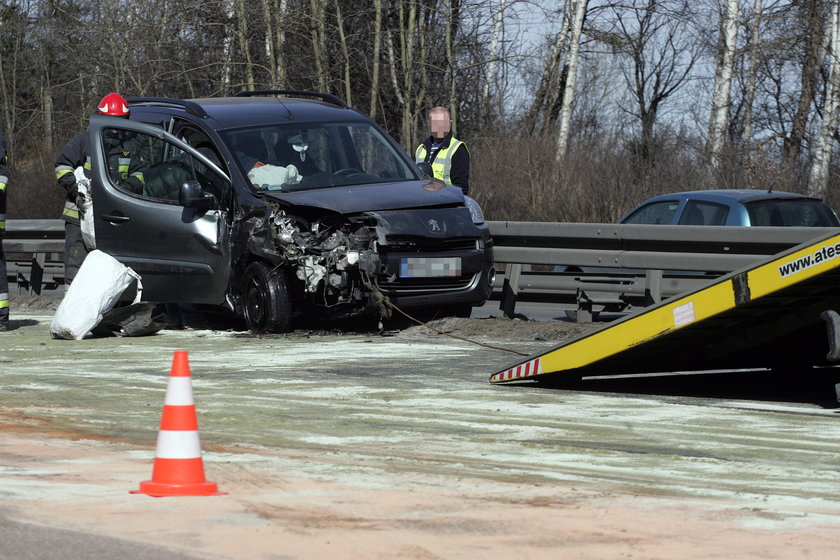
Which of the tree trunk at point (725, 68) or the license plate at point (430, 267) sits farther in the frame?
the tree trunk at point (725, 68)

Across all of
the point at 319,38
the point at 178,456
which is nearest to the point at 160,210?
the point at 178,456

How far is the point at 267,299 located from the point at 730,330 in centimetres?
419

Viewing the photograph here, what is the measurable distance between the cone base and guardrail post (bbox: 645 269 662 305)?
8.04 m

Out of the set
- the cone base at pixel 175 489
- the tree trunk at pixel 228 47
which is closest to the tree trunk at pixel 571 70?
the tree trunk at pixel 228 47

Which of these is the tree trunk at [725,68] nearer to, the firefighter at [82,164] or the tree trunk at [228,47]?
the tree trunk at [228,47]

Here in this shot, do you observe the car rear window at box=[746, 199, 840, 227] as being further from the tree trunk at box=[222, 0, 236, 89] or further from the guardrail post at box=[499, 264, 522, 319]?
the tree trunk at box=[222, 0, 236, 89]

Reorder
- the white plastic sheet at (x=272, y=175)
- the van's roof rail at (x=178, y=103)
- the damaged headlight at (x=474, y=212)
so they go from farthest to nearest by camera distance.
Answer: the van's roof rail at (x=178, y=103), the damaged headlight at (x=474, y=212), the white plastic sheet at (x=272, y=175)

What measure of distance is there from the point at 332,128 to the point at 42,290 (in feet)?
24.0

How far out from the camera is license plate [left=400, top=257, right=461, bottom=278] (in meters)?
11.2

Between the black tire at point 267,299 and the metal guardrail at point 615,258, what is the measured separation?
2682 mm

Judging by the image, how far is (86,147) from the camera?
508 inches

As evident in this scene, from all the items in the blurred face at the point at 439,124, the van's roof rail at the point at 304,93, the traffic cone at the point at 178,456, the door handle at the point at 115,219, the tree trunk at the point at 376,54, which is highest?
the tree trunk at the point at 376,54

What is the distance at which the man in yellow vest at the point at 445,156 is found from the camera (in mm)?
13133

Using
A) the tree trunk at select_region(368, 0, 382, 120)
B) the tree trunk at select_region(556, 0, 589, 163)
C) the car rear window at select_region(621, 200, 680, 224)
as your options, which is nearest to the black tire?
the car rear window at select_region(621, 200, 680, 224)
